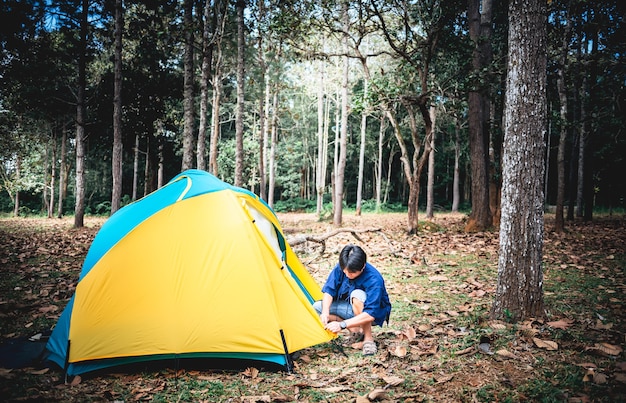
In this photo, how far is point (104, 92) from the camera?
17516 mm

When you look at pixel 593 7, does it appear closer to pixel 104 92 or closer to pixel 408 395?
pixel 408 395

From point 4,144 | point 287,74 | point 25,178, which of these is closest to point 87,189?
point 25,178

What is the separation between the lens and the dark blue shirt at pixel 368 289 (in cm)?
392

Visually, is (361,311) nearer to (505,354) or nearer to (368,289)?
(368,289)

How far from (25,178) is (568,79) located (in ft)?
99.1

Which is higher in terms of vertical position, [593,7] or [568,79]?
[593,7]

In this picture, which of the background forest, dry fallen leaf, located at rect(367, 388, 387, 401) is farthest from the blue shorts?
the background forest

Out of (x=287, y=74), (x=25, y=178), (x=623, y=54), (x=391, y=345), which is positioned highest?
(x=287, y=74)

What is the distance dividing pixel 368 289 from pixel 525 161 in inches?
86.8

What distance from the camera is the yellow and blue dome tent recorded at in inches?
139

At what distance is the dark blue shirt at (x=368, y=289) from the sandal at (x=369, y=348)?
249 mm

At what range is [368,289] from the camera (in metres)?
3.99

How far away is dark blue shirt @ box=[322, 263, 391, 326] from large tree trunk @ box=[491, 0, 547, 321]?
4.62 ft

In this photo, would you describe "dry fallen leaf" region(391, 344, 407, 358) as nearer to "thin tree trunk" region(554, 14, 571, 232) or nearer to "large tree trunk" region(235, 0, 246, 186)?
"thin tree trunk" region(554, 14, 571, 232)
